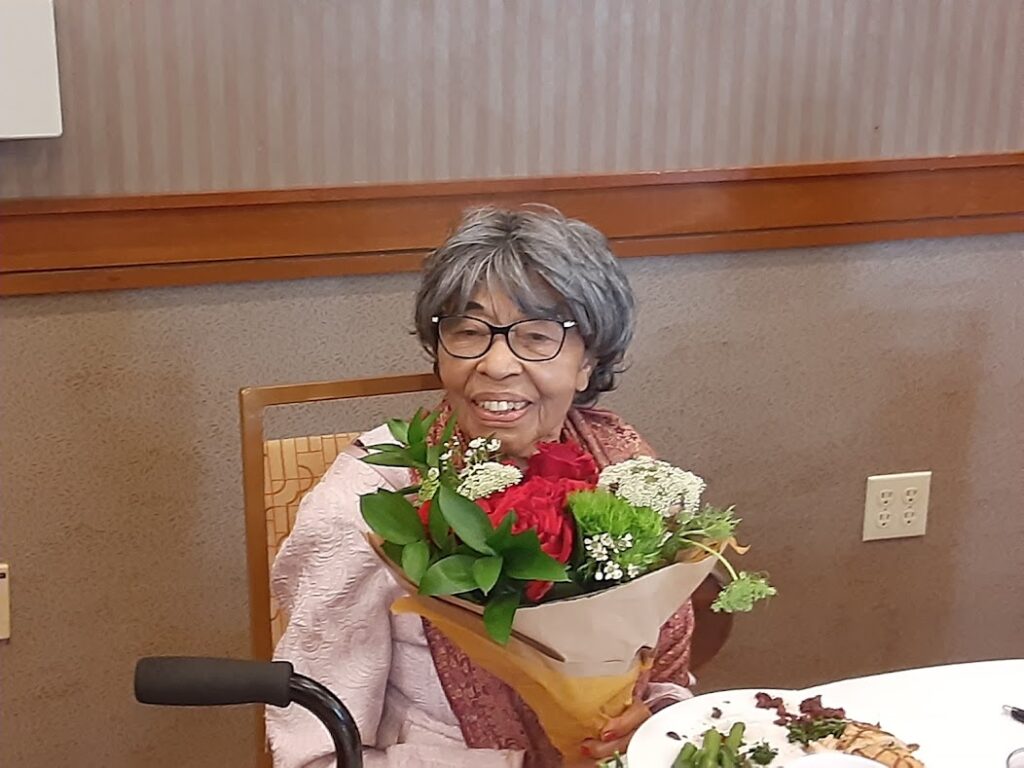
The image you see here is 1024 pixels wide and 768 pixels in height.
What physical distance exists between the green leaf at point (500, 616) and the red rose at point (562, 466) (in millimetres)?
154

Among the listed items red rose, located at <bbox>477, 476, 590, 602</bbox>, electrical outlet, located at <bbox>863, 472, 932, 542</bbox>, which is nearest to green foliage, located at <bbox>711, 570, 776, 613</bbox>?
red rose, located at <bbox>477, 476, 590, 602</bbox>

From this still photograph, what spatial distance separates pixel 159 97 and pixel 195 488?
1.81 ft

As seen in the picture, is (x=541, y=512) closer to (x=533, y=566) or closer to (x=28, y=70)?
(x=533, y=566)

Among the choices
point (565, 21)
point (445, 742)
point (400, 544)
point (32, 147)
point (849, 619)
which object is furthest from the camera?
point (849, 619)

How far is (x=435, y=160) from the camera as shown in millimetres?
1890

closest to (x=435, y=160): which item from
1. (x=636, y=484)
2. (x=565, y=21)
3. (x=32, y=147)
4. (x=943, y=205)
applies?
(x=565, y=21)

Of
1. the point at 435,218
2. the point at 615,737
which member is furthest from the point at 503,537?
the point at 435,218

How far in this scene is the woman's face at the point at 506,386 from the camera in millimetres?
1368

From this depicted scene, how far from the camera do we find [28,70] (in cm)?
166

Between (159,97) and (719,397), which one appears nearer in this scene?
(159,97)

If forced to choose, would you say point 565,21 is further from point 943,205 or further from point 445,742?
point 445,742

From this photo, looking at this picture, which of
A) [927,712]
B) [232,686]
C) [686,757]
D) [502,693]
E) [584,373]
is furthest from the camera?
[584,373]

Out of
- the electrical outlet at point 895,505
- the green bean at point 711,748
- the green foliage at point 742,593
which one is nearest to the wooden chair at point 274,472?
the green bean at point 711,748

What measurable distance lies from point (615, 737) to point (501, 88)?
1.06m
